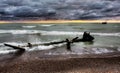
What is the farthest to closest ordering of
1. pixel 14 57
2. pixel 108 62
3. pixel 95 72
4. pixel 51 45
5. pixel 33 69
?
pixel 51 45, pixel 14 57, pixel 108 62, pixel 33 69, pixel 95 72

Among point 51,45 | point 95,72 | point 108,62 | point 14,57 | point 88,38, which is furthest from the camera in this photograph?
point 88,38

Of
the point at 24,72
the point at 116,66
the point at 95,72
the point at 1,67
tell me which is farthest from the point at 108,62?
the point at 1,67

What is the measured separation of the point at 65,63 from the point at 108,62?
3381 millimetres

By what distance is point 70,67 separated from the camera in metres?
12.0

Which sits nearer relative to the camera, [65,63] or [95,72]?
[95,72]

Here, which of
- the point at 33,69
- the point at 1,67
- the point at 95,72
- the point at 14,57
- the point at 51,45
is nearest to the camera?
the point at 95,72

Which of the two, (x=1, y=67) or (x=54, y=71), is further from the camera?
(x=1, y=67)

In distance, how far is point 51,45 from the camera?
2195 centimetres

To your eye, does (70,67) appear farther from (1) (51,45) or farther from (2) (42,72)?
(1) (51,45)

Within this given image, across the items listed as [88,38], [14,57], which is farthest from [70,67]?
[88,38]

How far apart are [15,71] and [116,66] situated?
7002 mm

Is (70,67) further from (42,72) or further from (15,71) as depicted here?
(15,71)

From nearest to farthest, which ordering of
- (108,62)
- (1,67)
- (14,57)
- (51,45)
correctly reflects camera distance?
(1,67) → (108,62) → (14,57) → (51,45)

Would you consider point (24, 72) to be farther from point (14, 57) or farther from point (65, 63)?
point (14, 57)
